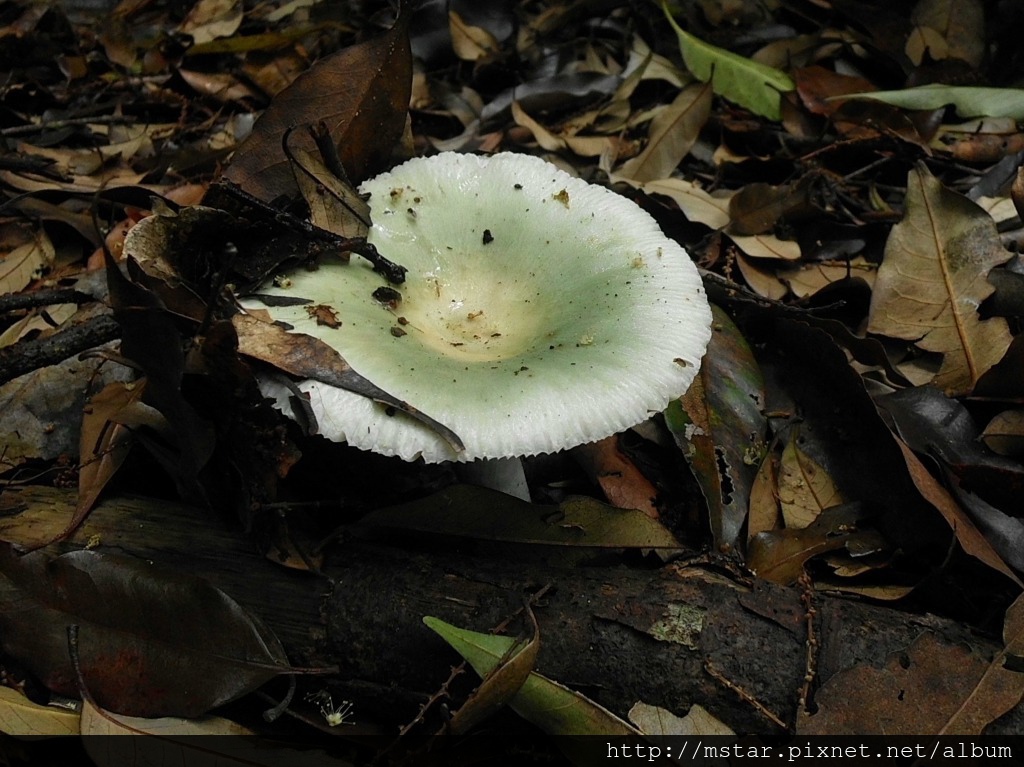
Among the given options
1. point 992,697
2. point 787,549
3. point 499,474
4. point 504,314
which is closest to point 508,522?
point 499,474

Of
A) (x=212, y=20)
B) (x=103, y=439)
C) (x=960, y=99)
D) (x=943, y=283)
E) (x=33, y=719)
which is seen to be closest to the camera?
(x=33, y=719)

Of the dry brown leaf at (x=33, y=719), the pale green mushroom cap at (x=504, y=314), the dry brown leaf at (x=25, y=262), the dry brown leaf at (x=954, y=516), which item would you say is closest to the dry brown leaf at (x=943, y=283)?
the dry brown leaf at (x=954, y=516)

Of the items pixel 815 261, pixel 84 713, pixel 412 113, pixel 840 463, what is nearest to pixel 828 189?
pixel 815 261

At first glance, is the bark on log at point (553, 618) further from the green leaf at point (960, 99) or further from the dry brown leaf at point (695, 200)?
the green leaf at point (960, 99)

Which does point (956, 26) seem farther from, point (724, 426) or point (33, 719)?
point (33, 719)

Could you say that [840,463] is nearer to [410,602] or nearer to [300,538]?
[410,602]

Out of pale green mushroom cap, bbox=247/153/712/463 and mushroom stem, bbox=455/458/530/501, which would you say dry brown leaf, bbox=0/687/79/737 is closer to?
pale green mushroom cap, bbox=247/153/712/463

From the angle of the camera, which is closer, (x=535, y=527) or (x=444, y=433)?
(x=444, y=433)
